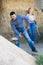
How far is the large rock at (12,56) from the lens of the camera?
701cm

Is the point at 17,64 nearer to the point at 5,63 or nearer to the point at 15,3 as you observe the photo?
the point at 5,63

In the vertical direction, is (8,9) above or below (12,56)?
above

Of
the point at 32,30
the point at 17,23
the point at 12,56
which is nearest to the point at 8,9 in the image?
the point at 32,30

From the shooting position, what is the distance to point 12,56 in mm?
7172

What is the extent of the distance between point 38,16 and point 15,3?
4.25 feet

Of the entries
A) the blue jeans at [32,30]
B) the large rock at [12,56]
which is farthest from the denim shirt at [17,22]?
the large rock at [12,56]

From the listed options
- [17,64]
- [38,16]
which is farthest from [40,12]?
[17,64]

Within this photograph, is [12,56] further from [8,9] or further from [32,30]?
[8,9]

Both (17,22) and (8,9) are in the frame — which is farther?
(8,9)

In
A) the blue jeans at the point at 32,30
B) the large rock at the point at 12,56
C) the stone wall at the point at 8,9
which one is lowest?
the large rock at the point at 12,56

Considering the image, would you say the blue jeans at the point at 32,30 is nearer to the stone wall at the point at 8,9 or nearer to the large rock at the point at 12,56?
the stone wall at the point at 8,9

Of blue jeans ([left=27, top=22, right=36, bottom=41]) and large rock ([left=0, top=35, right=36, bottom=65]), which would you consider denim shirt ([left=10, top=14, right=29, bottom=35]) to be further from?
large rock ([left=0, top=35, right=36, bottom=65])

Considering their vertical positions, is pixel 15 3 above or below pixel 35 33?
above

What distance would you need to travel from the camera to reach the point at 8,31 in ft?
47.4
